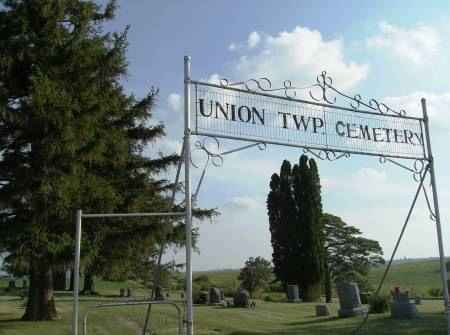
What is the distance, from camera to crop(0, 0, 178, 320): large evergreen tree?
41.4 ft

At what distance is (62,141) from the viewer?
1274cm

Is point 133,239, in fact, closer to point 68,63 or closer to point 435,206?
point 68,63

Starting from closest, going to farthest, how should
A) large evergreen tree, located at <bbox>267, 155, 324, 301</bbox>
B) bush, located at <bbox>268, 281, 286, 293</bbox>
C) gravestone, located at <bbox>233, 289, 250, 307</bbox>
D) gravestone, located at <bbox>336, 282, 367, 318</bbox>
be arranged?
1. gravestone, located at <bbox>336, 282, 367, 318</bbox>
2. gravestone, located at <bbox>233, 289, 250, 307</bbox>
3. large evergreen tree, located at <bbox>267, 155, 324, 301</bbox>
4. bush, located at <bbox>268, 281, 286, 293</bbox>

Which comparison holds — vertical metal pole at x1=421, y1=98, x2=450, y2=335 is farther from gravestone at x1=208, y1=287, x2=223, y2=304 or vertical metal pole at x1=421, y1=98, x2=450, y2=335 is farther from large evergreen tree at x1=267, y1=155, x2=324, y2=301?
large evergreen tree at x1=267, y1=155, x2=324, y2=301

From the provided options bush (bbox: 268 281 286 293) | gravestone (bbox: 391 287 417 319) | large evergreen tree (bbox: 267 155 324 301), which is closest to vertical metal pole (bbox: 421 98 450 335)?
gravestone (bbox: 391 287 417 319)

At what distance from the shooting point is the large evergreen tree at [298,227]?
2945cm

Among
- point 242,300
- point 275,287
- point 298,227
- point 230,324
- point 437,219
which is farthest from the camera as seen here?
point 275,287

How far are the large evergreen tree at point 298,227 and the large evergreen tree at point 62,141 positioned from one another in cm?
1582

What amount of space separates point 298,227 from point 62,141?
804 inches

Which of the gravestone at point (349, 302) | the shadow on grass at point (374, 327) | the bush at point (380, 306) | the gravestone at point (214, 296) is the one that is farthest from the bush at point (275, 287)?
the shadow on grass at point (374, 327)

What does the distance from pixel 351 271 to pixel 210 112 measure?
35.0 m

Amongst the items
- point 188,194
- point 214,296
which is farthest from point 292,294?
point 188,194

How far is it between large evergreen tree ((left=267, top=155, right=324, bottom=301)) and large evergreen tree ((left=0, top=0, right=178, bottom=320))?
15.8 meters

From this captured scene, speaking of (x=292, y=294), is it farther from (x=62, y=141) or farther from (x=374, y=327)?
(x=62, y=141)
